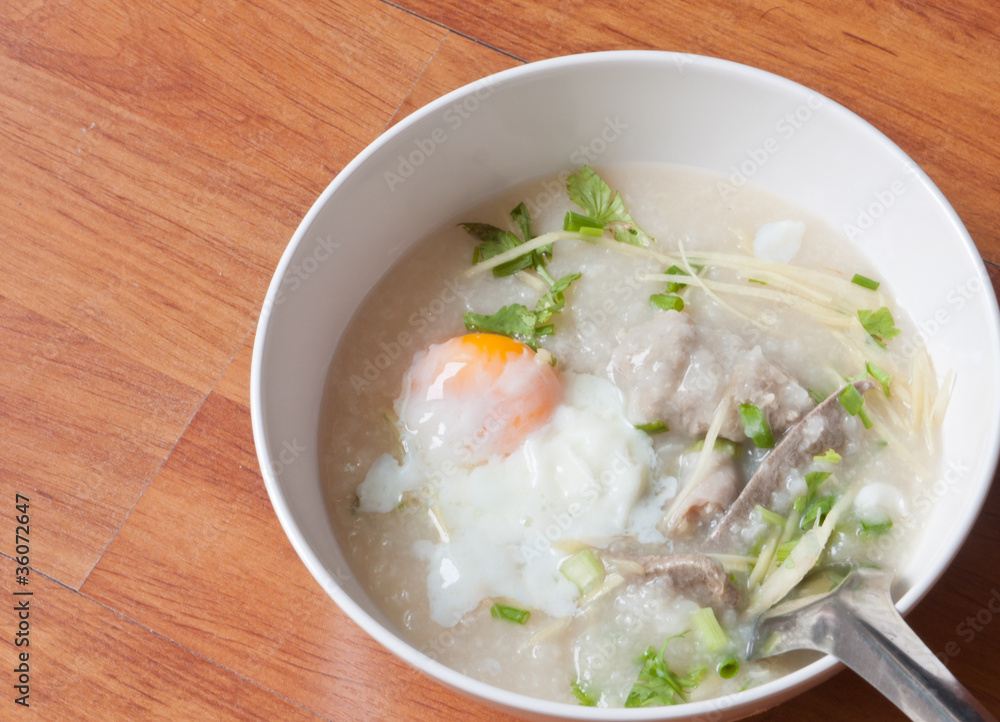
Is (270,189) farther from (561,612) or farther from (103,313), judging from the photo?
(561,612)

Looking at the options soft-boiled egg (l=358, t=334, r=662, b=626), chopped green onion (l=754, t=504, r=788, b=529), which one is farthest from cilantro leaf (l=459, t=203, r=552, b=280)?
chopped green onion (l=754, t=504, r=788, b=529)

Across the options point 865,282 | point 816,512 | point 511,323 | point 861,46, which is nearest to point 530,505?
point 511,323

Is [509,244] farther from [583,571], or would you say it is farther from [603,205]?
[583,571]

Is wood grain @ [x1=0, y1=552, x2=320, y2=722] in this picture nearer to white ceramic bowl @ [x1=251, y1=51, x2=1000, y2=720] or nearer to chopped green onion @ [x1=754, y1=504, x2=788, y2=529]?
white ceramic bowl @ [x1=251, y1=51, x2=1000, y2=720]

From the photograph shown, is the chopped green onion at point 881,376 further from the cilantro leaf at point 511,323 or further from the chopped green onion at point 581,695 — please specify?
the chopped green onion at point 581,695

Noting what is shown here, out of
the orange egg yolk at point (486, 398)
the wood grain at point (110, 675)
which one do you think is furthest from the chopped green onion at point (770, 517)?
the wood grain at point (110, 675)

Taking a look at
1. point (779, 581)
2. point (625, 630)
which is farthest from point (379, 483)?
point (779, 581)
